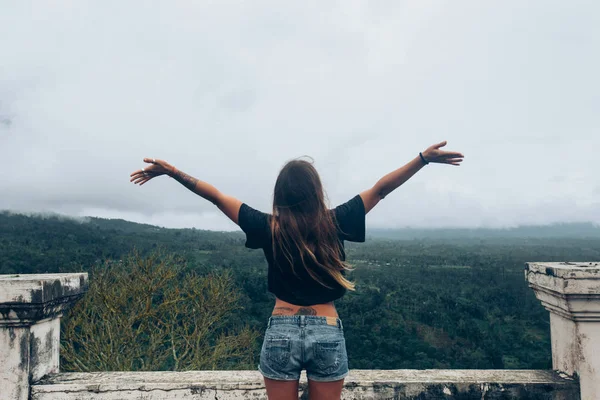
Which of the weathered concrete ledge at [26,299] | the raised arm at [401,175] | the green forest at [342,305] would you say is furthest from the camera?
the green forest at [342,305]

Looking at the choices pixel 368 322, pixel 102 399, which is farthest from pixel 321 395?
pixel 368 322

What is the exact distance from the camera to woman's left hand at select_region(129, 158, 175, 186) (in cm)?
189

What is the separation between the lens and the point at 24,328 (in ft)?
6.63

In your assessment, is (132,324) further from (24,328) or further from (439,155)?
(439,155)

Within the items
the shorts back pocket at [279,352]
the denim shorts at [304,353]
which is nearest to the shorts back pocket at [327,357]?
the denim shorts at [304,353]

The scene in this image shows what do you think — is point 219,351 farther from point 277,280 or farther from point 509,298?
point 509,298

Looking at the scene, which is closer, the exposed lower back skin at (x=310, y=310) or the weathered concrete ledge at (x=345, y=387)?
the exposed lower back skin at (x=310, y=310)

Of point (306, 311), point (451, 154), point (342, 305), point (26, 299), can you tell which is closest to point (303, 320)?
point (306, 311)

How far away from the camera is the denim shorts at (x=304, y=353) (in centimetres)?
158

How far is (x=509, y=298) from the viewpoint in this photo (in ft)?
123

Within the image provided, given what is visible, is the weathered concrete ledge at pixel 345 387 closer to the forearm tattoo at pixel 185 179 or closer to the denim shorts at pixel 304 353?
the denim shorts at pixel 304 353

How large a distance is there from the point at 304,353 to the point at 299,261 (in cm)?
35

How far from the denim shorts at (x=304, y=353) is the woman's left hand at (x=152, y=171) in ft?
2.86

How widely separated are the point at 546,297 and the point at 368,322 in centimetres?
2978
